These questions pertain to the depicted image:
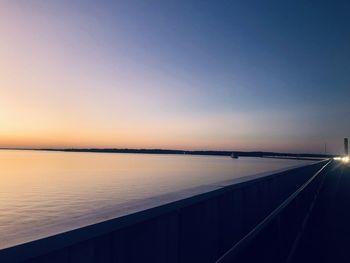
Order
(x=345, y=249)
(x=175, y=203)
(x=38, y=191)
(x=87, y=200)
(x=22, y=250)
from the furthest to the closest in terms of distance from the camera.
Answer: (x=38, y=191) → (x=87, y=200) → (x=345, y=249) → (x=175, y=203) → (x=22, y=250)

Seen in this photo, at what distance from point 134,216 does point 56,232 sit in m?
0.89

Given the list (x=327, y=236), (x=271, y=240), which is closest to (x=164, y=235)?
(x=271, y=240)

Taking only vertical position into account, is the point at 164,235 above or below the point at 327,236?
above

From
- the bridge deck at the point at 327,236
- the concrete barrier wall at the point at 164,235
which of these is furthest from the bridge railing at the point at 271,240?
the concrete barrier wall at the point at 164,235

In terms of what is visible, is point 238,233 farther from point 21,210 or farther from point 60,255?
point 21,210

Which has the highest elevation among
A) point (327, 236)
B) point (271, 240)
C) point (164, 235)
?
point (164, 235)

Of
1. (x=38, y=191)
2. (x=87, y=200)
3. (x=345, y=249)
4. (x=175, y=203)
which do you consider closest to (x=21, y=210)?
(x=87, y=200)

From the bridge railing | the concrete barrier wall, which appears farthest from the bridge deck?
the concrete barrier wall

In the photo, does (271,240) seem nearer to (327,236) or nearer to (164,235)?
(164,235)

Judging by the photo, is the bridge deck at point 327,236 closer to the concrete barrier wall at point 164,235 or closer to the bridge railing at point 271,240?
the bridge railing at point 271,240

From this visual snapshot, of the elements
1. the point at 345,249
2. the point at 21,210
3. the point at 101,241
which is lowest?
the point at 21,210

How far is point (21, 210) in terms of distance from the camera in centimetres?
3441

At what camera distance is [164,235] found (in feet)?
12.8

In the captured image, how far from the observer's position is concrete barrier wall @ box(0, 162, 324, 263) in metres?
2.43
